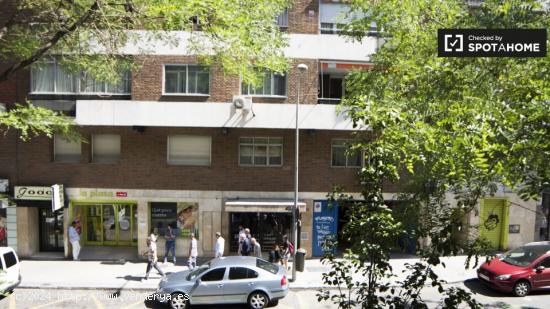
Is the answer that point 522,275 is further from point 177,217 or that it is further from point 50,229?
point 50,229

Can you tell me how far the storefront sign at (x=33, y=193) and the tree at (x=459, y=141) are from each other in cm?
1420

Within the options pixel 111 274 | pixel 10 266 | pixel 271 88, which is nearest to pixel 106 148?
pixel 111 274

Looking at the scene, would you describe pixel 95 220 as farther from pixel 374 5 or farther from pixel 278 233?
pixel 374 5

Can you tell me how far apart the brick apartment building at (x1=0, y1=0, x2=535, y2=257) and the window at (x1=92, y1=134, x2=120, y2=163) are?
0.04 meters

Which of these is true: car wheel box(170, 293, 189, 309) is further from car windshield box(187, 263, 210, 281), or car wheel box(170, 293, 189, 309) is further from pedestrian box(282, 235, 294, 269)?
pedestrian box(282, 235, 294, 269)

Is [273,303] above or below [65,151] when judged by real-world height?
below

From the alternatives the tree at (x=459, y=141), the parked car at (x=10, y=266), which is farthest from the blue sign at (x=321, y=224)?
the parked car at (x=10, y=266)

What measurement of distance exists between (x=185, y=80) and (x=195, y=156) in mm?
2990

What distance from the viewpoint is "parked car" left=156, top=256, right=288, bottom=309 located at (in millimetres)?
11094

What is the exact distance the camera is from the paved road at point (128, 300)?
38.4 feet

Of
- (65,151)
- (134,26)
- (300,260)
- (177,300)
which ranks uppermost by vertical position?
(134,26)

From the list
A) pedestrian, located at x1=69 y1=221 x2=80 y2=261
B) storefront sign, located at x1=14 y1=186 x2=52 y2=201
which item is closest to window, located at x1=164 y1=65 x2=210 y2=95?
storefront sign, located at x1=14 y1=186 x2=52 y2=201

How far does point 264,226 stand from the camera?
17062 millimetres

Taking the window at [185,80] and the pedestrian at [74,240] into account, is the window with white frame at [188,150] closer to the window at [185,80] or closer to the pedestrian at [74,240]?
the window at [185,80]
